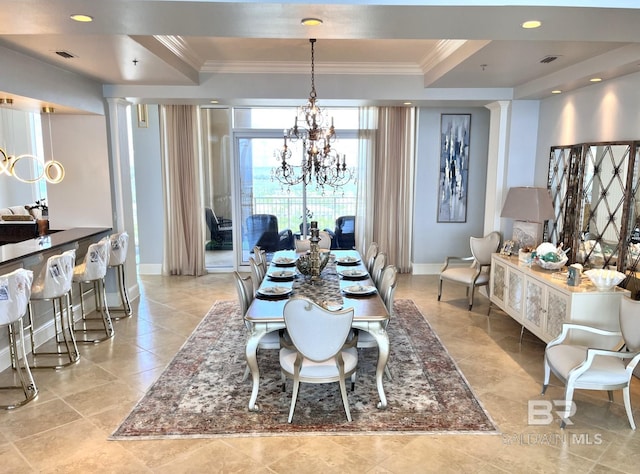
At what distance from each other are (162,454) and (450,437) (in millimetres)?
1852

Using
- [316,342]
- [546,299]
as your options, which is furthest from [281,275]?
[546,299]

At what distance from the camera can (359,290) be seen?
145 inches

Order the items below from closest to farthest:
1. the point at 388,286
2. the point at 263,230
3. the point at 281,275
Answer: the point at 388,286 → the point at 281,275 → the point at 263,230

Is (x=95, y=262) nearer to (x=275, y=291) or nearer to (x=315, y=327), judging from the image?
(x=275, y=291)

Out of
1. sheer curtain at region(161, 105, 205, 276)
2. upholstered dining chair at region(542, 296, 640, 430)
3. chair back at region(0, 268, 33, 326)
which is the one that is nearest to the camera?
upholstered dining chair at region(542, 296, 640, 430)

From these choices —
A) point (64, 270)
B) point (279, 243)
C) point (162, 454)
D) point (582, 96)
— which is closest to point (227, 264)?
point (279, 243)

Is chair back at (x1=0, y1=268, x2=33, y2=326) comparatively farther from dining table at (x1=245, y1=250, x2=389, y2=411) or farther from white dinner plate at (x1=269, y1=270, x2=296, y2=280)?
white dinner plate at (x1=269, y1=270, x2=296, y2=280)

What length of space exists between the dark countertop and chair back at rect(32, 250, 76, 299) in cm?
26

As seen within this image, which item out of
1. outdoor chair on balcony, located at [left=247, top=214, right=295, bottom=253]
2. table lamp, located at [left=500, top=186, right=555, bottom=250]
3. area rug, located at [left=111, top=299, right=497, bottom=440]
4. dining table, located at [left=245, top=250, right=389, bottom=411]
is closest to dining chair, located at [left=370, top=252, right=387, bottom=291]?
dining table, located at [left=245, top=250, right=389, bottom=411]

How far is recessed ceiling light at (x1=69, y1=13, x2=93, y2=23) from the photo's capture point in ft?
8.29

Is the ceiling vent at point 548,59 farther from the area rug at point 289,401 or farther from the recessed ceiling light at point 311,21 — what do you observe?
the area rug at point 289,401

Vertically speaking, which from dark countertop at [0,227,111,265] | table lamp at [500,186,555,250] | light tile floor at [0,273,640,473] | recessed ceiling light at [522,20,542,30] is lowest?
light tile floor at [0,273,640,473]

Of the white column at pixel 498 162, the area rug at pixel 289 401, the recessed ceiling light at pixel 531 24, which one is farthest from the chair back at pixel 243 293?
the white column at pixel 498 162

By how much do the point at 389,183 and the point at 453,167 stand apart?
41.9 inches
